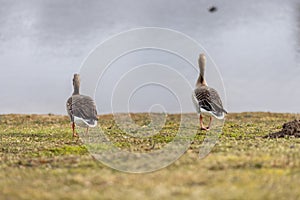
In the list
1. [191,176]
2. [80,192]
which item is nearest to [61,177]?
[80,192]

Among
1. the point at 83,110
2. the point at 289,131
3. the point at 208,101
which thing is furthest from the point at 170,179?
the point at 289,131

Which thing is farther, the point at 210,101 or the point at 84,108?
the point at 210,101

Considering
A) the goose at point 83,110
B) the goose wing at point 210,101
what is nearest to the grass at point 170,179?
the goose at point 83,110

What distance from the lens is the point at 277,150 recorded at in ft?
62.0

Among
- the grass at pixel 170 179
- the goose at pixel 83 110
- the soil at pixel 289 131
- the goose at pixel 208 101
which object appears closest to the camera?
the grass at pixel 170 179

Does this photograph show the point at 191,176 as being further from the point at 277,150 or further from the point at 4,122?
the point at 4,122

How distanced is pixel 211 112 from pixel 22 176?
16080 mm

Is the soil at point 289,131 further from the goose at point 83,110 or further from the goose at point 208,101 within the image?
the goose at point 83,110

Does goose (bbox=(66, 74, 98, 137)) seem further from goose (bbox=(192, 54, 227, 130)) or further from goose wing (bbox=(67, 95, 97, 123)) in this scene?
goose (bbox=(192, 54, 227, 130))

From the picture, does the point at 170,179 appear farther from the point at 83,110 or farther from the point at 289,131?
the point at 289,131

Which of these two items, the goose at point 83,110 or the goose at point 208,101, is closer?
the goose at point 83,110

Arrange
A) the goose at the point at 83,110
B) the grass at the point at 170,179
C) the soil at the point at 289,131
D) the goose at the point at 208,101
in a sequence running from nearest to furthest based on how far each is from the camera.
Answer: the grass at the point at 170,179 < the goose at the point at 83,110 < the soil at the point at 289,131 < the goose at the point at 208,101

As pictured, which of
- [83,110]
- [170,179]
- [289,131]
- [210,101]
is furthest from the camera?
[210,101]

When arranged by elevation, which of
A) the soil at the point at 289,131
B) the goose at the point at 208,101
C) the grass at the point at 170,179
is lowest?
the grass at the point at 170,179
